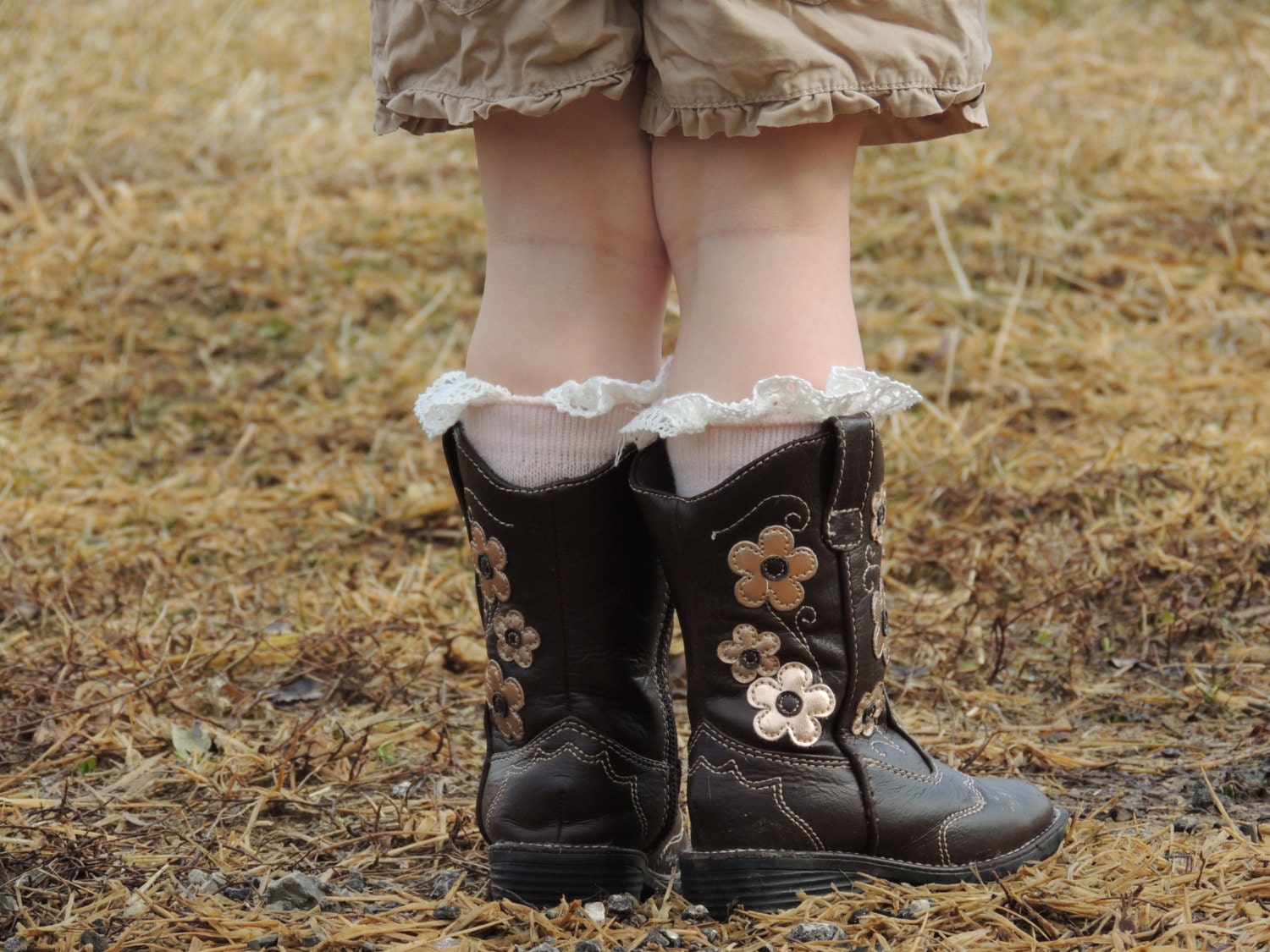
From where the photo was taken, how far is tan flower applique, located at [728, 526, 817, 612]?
1.17 meters

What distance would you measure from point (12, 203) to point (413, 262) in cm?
123

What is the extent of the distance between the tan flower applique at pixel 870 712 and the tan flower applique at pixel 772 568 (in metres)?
0.12

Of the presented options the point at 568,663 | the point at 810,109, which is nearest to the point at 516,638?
the point at 568,663

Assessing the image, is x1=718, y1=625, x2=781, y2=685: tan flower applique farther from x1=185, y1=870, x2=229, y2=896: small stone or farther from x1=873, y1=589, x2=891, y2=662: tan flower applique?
x1=185, y1=870, x2=229, y2=896: small stone

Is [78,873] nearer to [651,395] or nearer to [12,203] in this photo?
[651,395]

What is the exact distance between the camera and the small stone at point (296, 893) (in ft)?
4.17

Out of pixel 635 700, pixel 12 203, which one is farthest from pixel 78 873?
pixel 12 203

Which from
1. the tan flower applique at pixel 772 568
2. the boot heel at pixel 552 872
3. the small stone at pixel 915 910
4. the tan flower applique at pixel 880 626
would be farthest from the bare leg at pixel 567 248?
the small stone at pixel 915 910

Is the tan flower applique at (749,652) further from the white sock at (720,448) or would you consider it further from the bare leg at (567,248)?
the bare leg at (567,248)

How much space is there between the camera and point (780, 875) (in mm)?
1192

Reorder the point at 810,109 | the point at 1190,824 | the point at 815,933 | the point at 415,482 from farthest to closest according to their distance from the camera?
the point at 415,482
the point at 1190,824
the point at 815,933
the point at 810,109

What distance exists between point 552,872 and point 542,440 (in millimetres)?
408

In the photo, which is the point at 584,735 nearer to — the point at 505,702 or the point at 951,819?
the point at 505,702

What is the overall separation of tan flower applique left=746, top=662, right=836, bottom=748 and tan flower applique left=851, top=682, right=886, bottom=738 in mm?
41
